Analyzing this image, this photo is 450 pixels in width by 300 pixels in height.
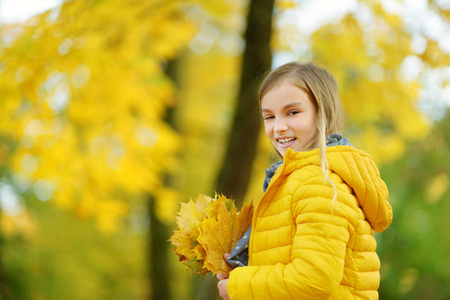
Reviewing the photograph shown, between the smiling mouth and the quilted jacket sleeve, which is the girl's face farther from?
the quilted jacket sleeve

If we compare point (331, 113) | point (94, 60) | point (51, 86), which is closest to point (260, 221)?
point (331, 113)

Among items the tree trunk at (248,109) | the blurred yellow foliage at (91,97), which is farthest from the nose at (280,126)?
the blurred yellow foliage at (91,97)

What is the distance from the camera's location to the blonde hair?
5.46ft

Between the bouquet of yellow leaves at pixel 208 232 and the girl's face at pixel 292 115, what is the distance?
34 cm

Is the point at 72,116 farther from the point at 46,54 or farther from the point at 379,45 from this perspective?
the point at 379,45

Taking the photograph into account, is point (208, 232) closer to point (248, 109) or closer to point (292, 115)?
point (292, 115)

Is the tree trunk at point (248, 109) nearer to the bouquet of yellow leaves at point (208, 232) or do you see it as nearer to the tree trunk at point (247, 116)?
the tree trunk at point (247, 116)

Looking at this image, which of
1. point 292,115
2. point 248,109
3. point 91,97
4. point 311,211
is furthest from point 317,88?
point 91,97

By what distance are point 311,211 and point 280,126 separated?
0.38 metres

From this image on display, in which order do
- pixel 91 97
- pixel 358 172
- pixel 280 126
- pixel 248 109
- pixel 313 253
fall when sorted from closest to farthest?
pixel 313 253, pixel 358 172, pixel 280 126, pixel 248 109, pixel 91 97

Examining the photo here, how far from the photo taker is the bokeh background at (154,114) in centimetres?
400

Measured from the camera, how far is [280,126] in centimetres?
167

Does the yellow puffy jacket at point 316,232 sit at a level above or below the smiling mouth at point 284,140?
below

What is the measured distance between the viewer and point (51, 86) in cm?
449
